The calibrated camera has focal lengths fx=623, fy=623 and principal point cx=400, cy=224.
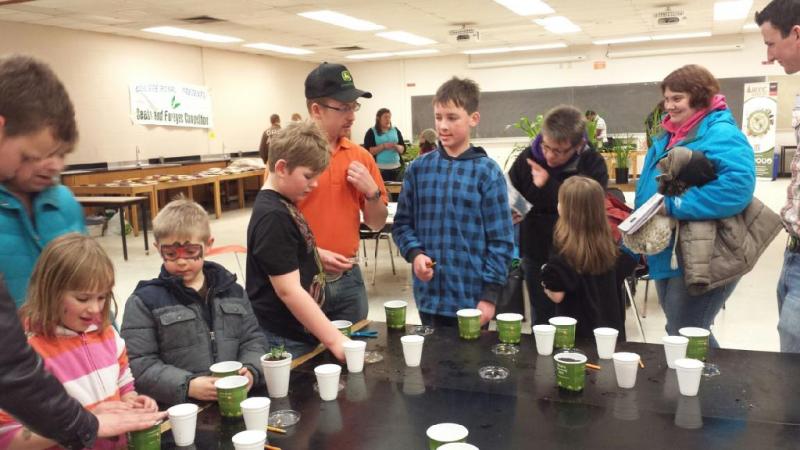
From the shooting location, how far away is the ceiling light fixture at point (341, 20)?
8.77 m

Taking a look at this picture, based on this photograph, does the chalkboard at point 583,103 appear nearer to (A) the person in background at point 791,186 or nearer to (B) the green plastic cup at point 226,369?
(A) the person in background at point 791,186

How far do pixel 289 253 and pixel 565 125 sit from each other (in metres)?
1.62

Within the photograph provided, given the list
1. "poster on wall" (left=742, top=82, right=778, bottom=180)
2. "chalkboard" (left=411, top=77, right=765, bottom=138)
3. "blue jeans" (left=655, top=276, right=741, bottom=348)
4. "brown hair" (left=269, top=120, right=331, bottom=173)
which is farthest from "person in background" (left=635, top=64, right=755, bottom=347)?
"poster on wall" (left=742, top=82, right=778, bottom=180)

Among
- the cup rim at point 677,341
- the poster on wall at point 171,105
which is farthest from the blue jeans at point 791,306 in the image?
the poster on wall at point 171,105

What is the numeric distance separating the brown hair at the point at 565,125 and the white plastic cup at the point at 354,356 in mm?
1641

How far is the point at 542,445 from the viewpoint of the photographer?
124cm

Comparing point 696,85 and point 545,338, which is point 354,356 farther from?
point 696,85

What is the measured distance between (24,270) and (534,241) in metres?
2.26

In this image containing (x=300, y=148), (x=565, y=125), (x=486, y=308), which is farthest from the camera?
(x=565, y=125)

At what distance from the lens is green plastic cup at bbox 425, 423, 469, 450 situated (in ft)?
3.86

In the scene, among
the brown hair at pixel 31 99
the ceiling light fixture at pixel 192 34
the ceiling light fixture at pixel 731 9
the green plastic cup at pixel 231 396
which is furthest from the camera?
the ceiling light fixture at pixel 192 34

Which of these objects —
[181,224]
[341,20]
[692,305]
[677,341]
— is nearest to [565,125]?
[692,305]

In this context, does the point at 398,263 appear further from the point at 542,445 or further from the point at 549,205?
the point at 542,445

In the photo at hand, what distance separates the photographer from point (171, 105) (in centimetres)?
1117
